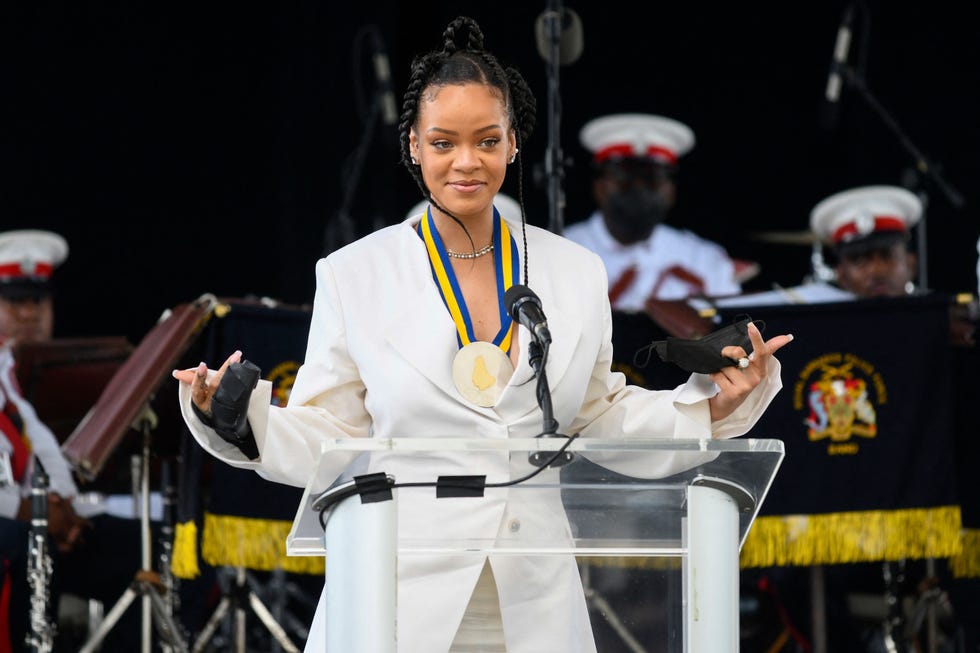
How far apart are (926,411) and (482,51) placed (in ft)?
9.29

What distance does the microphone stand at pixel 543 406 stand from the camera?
209 centimetres

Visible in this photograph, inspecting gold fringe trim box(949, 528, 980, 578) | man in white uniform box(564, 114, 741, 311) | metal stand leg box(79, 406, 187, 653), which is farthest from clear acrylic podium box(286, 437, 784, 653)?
man in white uniform box(564, 114, 741, 311)

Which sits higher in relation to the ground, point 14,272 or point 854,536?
point 14,272

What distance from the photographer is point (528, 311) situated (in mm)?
2301

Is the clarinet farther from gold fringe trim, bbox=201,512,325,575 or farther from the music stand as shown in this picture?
gold fringe trim, bbox=201,512,325,575

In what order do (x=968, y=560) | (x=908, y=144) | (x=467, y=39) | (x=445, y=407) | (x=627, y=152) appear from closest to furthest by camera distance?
(x=445, y=407) → (x=467, y=39) → (x=968, y=560) → (x=908, y=144) → (x=627, y=152)

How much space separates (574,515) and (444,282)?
0.56m

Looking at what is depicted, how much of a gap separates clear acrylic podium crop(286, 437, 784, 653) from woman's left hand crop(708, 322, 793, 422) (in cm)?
20

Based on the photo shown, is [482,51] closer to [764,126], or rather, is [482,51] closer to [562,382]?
[562,382]

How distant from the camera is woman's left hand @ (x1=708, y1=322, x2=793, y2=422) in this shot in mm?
2322

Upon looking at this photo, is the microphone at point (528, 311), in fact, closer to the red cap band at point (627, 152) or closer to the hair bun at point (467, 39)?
the hair bun at point (467, 39)

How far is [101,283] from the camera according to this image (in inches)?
347

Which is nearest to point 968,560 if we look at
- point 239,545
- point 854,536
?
point 854,536

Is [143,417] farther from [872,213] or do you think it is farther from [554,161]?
[872,213]
